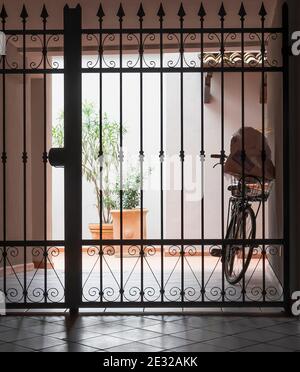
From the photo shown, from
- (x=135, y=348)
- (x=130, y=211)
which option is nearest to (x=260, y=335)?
(x=135, y=348)

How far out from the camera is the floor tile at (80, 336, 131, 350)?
11.1ft

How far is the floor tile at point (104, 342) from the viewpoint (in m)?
3.39

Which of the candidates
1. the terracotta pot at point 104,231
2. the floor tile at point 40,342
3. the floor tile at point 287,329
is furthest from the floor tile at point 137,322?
the terracotta pot at point 104,231

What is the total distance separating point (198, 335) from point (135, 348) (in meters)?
0.50

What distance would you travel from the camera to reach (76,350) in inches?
130

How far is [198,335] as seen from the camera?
3666mm

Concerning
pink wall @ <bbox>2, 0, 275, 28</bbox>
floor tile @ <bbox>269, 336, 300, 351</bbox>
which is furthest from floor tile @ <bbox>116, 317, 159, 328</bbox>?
pink wall @ <bbox>2, 0, 275, 28</bbox>

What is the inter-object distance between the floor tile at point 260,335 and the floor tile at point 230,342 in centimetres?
7

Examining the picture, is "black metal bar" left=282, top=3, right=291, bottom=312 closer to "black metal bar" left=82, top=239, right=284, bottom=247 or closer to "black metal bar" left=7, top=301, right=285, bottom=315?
"black metal bar" left=82, top=239, right=284, bottom=247

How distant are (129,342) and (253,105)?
6.92 meters

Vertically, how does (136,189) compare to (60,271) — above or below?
above

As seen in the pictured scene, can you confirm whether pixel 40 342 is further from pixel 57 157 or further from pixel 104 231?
pixel 104 231
